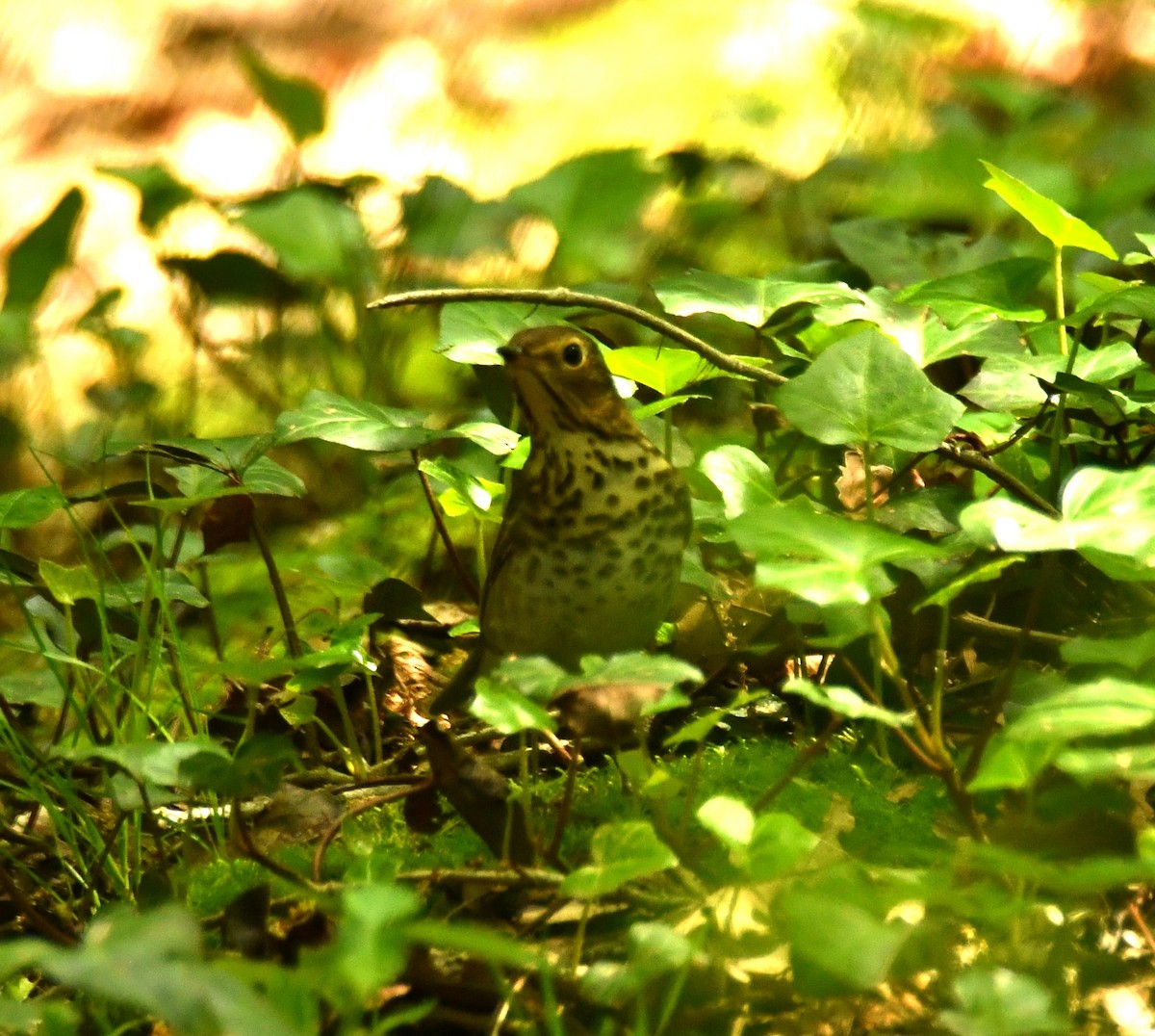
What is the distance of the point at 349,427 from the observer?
1.99 meters

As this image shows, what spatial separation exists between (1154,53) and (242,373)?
3405mm

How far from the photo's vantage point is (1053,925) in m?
1.39

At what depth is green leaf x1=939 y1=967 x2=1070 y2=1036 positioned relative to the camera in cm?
108

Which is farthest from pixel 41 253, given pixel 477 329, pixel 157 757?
pixel 157 757

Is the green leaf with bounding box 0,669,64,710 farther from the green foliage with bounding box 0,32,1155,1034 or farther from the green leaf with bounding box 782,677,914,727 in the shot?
the green leaf with bounding box 782,677,914,727

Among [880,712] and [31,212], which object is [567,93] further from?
[880,712]

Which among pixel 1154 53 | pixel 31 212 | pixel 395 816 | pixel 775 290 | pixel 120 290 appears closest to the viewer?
pixel 395 816

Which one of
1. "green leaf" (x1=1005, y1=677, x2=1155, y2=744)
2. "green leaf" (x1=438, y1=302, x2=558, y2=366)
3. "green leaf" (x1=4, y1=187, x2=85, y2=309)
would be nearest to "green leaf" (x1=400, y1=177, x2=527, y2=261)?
"green leaf" (x1=4, y1=187, x2=85, y2=309)

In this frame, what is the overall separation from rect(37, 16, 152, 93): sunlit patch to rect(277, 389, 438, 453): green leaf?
2.89 metres

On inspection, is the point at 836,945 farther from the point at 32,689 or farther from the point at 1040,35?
the point at 1040,35

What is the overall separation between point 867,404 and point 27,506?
46.2 inches

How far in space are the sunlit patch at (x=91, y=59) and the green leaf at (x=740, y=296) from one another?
2.97 metres

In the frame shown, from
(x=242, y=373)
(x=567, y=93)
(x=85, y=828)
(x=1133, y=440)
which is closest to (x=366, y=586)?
(x=85, y=828)

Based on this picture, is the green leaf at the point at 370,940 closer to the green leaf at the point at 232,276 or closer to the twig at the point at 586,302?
the twig at the point at 586,302
